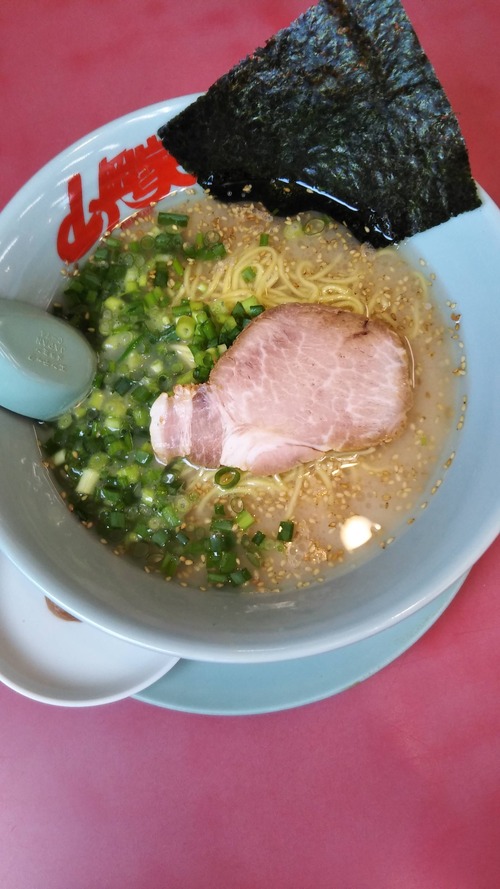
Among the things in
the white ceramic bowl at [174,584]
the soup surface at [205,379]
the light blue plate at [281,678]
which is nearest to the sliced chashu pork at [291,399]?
the soup surface at [205,379]

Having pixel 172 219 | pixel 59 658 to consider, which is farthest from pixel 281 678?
pixel 172 219

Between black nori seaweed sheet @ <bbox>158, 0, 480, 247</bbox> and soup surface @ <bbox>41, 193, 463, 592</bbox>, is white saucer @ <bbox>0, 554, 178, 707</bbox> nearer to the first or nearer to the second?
soup surface @ <bbox>41, 193, 463, 592</bbox>

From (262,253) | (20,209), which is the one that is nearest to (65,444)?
(20,209)

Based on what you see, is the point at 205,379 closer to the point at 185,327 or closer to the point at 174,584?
the point at 185,327

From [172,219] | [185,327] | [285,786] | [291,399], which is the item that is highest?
[172,219]

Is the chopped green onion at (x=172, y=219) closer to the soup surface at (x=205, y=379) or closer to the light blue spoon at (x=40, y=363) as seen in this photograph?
the soup surface at (x=205, y=379)

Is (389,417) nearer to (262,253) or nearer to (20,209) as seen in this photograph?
(262,253)

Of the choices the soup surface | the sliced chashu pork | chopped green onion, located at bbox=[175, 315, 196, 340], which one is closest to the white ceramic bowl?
the soup surface
